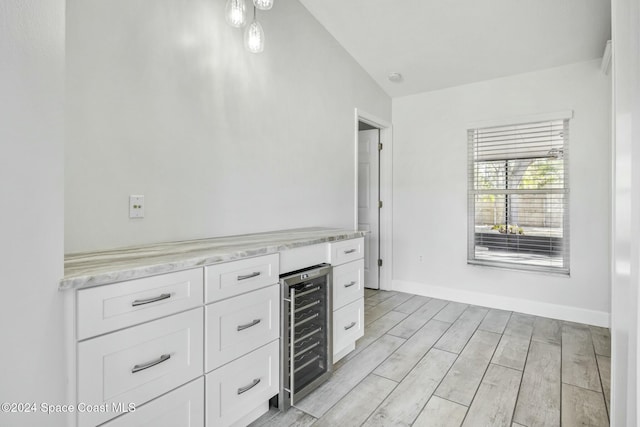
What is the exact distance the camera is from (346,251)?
8.11 ft

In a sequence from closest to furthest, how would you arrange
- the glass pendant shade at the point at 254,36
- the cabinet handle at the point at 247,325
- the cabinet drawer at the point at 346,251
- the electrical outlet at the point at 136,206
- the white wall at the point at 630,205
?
the white wall at the point at 630,205, the cabinet handle at the point at 247,325, the electrical outlet at the point at 136,206, the glass pendant shade at the point at 254,36, the cabinet drawer at the point at 346,251

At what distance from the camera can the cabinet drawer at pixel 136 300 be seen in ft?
3.65

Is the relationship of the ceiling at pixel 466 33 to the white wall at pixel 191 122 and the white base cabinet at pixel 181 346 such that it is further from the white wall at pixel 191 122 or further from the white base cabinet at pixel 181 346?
the white base cabinet at pixel 181 346

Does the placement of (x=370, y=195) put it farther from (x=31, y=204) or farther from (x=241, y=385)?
(x=31, y=204)

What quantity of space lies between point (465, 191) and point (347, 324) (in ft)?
7.36

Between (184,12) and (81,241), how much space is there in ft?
4.72

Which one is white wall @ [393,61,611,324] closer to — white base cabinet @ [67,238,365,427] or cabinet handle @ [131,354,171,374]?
white base cabinet @ [67,238,365,427]

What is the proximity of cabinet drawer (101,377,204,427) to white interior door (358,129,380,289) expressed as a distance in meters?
3.24

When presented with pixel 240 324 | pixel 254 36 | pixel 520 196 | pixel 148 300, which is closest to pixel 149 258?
pixel 148 300

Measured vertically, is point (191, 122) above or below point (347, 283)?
above

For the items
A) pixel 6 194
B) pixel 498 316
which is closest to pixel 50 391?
pixel 6 194

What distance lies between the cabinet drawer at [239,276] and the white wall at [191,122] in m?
0.60

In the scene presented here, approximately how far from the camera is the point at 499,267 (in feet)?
12.0

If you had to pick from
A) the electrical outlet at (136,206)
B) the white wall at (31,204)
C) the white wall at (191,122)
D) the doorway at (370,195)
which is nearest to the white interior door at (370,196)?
the doorway at (370,195)
